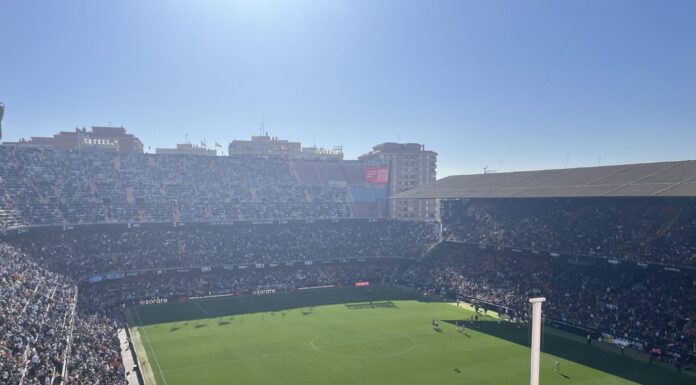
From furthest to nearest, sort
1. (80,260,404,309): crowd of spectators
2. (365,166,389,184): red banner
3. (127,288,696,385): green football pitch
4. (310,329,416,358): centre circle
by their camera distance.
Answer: (365,166,389,184): red banner → (80,260,404,309): crowd of spectators → (310,329,416,358): centre circle → (127,288,696,385): green football pitch

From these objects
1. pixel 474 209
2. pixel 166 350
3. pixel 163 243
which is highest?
pixel 474 209

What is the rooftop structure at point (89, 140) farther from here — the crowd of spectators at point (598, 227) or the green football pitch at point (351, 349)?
the crowd of spectators at point (598, 227)

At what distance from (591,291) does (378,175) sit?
42777mm

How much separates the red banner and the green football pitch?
106 ft

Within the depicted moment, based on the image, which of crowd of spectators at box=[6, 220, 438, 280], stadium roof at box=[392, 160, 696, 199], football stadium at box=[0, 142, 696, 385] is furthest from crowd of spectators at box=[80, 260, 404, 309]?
stadium roof at box=[392, 160, 696, 199]

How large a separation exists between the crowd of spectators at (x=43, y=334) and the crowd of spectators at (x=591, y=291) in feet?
124

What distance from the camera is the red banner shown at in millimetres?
81438

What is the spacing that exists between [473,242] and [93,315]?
4512 centimetres

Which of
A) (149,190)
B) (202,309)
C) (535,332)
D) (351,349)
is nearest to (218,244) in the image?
(149,190)

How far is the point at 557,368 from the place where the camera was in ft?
107

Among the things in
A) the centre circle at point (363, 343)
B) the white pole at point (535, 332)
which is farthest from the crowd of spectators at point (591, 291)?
the white pole at point (535, 332)

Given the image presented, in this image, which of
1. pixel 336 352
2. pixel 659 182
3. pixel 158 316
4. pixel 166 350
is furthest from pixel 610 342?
pixel 158 316

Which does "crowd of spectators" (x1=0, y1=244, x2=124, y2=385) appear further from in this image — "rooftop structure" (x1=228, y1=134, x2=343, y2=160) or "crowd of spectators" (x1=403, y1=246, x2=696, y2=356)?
"rooftop structure" (x1=228, y1=134, x2=343, y2=160)

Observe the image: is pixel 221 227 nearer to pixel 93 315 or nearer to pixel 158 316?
pixel 158 316
